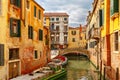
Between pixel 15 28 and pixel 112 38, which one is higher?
pixel 15 28

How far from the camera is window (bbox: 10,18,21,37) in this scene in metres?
18.5

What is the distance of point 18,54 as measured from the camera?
65.5 ft

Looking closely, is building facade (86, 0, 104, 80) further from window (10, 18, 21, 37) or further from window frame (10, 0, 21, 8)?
window (10, 18, 21, 37)

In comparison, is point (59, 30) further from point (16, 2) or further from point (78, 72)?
point (16, 2)

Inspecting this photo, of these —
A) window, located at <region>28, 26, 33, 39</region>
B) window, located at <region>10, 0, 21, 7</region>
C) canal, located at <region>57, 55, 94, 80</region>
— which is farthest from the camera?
canal, located at <region>57, 55, 94, 80</region>

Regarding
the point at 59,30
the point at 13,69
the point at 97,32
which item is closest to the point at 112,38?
the point at 13,69

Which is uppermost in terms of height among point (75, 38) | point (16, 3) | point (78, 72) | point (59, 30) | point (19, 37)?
A: point (59, 30)

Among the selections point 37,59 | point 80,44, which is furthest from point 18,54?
point 80,44

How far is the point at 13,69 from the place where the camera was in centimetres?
1909

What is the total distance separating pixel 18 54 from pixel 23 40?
1505mm

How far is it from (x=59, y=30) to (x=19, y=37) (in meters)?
59.7

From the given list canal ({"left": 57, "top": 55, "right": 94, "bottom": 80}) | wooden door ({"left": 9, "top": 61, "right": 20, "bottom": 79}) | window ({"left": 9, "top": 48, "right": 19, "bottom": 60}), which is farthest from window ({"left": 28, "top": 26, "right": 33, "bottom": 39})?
canal ({"left": 57, "top": 55, "right": 94, "bottom": 80})

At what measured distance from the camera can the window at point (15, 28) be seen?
727 inches

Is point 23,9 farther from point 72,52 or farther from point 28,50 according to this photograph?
point 72,52
